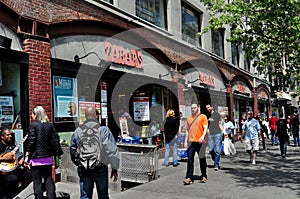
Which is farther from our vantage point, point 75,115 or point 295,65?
point 295,65

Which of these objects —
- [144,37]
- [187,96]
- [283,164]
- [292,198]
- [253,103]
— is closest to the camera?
[292,198]

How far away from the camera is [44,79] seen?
8.17 m

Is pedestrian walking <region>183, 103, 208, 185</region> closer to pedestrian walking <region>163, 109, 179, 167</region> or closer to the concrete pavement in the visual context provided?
the concrete pavement

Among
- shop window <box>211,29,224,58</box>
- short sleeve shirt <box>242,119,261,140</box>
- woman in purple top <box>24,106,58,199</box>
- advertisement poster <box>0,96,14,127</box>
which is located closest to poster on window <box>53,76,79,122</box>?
advertisement poster <box>0,96,14,127</box>

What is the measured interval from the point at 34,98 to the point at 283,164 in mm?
7735

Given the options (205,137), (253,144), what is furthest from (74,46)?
(253,144)

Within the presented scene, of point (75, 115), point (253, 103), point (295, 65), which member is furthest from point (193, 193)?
point (253, 103)

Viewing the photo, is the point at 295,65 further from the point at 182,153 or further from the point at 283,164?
the point at 182,153

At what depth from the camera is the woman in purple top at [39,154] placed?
5.75 meters

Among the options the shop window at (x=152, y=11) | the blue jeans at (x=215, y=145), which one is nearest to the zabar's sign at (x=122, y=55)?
the shop window at (x=152, y=11)

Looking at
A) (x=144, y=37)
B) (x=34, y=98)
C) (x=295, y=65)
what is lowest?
(x=34, y=98)

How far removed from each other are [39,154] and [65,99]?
10.8ft

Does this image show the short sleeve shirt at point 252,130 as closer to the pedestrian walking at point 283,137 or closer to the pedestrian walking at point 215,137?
the pedestrian walking at point 215,137

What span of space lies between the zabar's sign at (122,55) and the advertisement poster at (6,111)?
3387 millimetres
